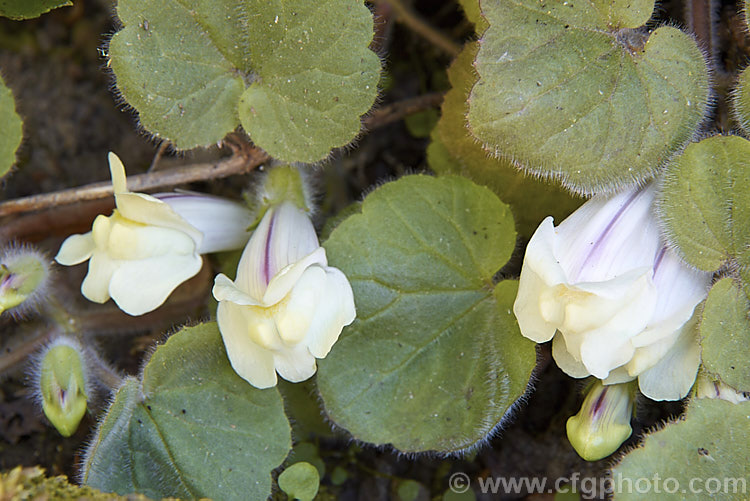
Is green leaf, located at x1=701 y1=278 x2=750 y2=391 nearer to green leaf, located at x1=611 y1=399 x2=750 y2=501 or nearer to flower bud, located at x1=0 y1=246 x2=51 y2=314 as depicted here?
green leaf, located at x1=611 y1=399 x2=750 y2=501

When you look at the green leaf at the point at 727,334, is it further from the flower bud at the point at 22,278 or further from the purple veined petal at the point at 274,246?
the flower bud at the point at 22,278

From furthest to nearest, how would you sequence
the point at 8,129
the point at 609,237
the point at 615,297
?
the point at 8,129 → the point at 609,237 → the point at 615,297

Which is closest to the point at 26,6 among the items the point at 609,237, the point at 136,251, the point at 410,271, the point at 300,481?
the point at 136,251

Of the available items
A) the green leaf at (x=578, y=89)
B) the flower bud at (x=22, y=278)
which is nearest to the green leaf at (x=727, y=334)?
the green leaf at (x=578, y=89)

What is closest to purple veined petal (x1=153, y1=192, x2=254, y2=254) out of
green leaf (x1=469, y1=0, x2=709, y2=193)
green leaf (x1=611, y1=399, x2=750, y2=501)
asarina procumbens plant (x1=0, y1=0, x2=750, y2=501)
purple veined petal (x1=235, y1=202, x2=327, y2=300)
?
asarina procumbens plant (x1=0, y1=0, x2=750, y2=501)

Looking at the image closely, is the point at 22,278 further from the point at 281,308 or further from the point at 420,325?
the point at 420,325
